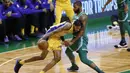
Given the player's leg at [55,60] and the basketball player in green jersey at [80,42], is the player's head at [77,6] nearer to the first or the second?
the basketball player in green jersey at [80,42]

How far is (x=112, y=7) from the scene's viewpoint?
17344 mm

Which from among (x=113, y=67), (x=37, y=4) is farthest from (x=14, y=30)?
(x=113, y=67)

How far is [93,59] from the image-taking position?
9141 mm

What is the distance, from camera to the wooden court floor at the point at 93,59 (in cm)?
822

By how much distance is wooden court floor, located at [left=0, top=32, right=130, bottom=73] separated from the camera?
8219 millimetres

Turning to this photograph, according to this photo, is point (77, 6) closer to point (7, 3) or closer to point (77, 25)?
point (77, 25)

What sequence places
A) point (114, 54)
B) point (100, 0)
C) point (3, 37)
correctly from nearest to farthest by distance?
point (114, 54) → point (3, 37) → point (100, 0)

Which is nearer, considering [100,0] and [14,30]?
[14,30]

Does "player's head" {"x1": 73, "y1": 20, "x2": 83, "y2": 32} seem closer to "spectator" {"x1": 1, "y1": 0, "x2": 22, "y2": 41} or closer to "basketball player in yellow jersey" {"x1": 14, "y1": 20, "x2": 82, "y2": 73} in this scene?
"basketball player in yellow jersey" {"x1": 14, "y1": 20, "x2": 82, "y2": 73}

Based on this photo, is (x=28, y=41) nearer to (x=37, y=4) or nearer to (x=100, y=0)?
(x=37, y=4)

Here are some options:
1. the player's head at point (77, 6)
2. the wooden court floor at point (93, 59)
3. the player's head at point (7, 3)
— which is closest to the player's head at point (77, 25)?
the player's head at point (77, 6)

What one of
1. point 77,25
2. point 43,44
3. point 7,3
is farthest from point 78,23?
point 7,3

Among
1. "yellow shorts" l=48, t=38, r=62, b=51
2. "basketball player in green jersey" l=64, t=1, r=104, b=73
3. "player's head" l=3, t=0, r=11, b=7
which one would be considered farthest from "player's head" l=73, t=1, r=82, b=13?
"player's head" l=3, t=0, r=11, b=7

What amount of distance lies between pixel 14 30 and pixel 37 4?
134cm
